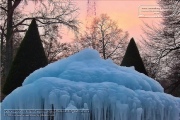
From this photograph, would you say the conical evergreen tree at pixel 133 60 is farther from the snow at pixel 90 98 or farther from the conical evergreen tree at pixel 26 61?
the snow at pixel 90 98

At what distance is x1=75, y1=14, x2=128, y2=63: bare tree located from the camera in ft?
117

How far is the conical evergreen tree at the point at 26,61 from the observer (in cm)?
1172

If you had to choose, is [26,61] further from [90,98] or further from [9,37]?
[9,37]

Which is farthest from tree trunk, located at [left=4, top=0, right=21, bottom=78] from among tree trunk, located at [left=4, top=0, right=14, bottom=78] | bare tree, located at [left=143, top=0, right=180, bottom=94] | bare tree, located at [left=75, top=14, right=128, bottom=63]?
bare tree, located at [left=75, top=14, right=128, bottom=63]

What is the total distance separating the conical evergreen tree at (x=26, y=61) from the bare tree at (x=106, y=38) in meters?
23.6

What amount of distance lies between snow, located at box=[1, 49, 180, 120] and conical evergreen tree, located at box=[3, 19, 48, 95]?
574 cm

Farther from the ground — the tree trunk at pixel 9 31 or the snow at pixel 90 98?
the tree trunk at pixel 9 31

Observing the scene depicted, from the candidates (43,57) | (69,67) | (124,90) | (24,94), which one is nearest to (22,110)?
(24,94)

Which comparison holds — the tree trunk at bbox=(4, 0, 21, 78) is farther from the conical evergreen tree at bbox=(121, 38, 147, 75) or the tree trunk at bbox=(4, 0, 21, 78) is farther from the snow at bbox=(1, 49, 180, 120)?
the snow at bbox=(1, 49, 180, 120)

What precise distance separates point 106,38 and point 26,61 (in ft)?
80.8

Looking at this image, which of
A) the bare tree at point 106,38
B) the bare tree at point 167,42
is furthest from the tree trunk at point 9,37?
the bare tree at point 106,38

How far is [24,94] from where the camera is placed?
5504 millimetres

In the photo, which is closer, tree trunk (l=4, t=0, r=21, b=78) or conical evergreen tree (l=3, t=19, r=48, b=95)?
conical evergreen tree (l=3, t=19, r=48, b=95)

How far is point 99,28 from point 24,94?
101 ft
